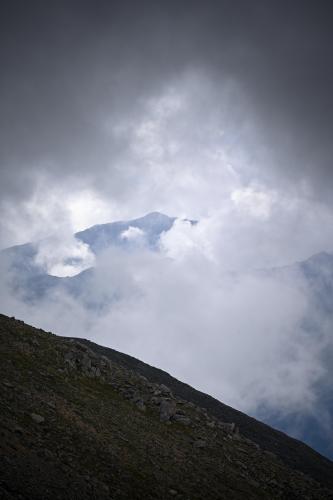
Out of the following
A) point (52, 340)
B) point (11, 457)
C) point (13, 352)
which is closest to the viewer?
point (11, 457)

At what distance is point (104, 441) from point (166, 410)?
10975 millimetres

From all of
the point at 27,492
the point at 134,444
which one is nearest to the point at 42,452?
the point at 27,492

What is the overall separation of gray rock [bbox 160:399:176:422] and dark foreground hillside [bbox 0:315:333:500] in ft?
0.32

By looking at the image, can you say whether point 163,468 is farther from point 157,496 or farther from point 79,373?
point 79,373

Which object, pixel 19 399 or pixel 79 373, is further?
pixel 79 373

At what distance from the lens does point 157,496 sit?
16.2 metres

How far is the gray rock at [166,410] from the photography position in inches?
1098

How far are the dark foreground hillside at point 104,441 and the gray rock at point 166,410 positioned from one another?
10cm

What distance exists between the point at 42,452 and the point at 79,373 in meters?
14.7

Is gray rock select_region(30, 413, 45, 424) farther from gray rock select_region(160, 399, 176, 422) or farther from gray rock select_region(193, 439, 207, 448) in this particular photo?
gray rock select_region(160, 399, 176, 422)

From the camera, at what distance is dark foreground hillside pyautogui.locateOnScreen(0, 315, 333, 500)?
14555 millimetres

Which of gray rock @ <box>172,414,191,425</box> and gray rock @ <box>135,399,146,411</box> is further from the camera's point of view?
gray rock @ <box>172,414,191,425</box>

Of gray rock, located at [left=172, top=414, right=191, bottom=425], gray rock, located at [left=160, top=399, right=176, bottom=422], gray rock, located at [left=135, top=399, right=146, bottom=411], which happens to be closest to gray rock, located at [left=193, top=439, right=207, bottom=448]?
gray rock, located at [left=172, top=414, right=191, bottom=425]

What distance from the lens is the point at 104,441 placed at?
1930 cm
